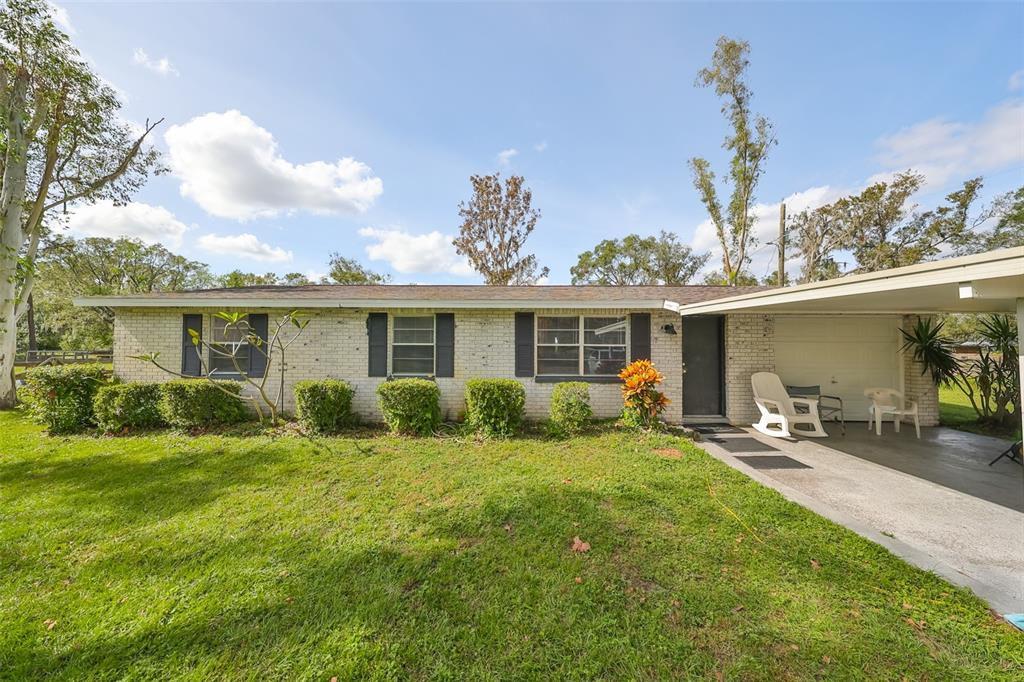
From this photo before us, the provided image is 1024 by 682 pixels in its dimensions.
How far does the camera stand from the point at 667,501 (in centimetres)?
399

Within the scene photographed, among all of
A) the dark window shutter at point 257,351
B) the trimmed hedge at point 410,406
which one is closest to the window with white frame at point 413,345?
the trimmed hedge at point 410,406

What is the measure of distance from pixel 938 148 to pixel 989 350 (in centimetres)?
1462

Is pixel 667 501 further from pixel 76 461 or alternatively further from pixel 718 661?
pixel 76 461

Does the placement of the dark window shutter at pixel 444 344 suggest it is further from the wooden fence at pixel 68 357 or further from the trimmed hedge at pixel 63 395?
the wooden fence at pixel 68 357

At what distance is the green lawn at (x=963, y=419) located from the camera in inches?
265

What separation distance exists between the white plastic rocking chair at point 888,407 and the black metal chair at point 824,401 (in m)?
0.46

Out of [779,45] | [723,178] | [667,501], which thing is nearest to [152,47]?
[667,501]

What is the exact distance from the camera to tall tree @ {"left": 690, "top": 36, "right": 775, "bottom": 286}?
1689 cm

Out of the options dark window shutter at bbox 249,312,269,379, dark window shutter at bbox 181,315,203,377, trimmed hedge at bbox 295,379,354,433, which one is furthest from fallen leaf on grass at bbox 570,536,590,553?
dark window shutter at bbox 181,315,203,377

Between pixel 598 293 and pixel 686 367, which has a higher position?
pixel 598 293

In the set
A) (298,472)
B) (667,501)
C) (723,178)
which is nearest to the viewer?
(667,501)

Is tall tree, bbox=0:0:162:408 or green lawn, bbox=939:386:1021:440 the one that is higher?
tall tree, bbox=0:0:162:408

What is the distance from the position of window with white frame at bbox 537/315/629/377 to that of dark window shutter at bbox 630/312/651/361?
172 millimetres

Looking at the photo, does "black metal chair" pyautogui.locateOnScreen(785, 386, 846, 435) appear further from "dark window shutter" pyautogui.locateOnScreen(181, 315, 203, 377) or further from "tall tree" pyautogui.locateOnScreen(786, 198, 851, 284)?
"tall tree" pyautogui.locateOnScreen(786, 198, 851, 284)
